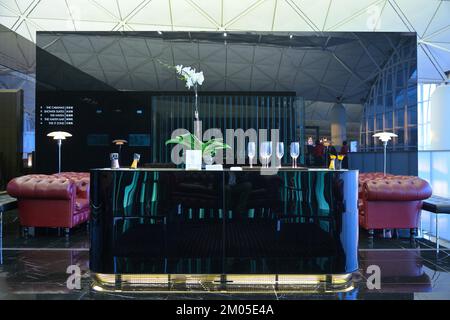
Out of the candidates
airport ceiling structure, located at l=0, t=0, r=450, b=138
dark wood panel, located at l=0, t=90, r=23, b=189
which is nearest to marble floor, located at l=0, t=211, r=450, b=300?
dark wood panel, located at l=0, t=90, r=23, b=189

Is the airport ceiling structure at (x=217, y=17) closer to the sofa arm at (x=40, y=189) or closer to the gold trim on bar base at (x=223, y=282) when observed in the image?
the sofa arm at (x=40, y=189)

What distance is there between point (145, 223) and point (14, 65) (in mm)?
7884

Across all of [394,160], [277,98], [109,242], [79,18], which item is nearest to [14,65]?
[79,18]

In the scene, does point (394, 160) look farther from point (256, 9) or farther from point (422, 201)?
point (256, 9)

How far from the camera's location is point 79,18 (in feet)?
29.5

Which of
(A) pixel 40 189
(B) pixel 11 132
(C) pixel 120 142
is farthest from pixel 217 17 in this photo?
(A) pixel 40 189

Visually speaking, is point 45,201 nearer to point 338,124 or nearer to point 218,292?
point 218,292

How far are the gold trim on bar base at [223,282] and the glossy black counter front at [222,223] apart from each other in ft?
0.25

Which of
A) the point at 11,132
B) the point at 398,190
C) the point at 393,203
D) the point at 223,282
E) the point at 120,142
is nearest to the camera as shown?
the point at 223,282

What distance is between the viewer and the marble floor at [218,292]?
2889 mm

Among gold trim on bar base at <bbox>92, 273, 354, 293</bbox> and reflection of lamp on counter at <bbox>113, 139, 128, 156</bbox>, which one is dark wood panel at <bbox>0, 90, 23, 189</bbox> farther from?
gold trim on bar base at <bbox>92, 273, 354, 293</bbox>

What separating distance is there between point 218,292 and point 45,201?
3.36m

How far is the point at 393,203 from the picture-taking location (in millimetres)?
5125
